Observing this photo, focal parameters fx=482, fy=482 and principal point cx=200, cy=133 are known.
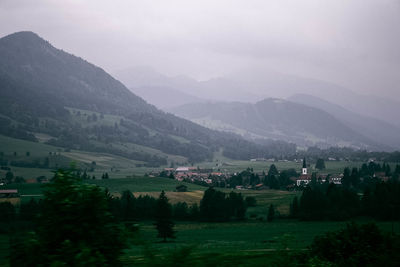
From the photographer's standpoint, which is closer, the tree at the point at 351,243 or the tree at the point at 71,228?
the tree at the point at 71,228

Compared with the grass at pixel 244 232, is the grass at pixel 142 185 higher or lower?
higher

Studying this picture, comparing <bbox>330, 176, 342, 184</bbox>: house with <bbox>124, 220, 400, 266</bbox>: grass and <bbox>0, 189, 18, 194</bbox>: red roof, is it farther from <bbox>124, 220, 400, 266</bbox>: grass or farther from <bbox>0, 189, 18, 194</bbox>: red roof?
<bbox>0, 189, 18, 194</bbox>: red roof

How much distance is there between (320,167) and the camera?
176m

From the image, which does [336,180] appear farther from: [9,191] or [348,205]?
[9,191]

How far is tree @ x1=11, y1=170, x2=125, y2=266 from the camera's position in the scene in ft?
38.3

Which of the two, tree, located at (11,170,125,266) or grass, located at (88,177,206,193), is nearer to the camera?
tree, located at (11,170,125,266)

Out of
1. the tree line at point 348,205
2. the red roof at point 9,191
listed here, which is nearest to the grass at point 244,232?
the tree line at point 348,205

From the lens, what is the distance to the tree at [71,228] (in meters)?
11.7

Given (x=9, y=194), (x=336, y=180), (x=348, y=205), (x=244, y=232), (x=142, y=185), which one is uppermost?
(x=336, y=180)

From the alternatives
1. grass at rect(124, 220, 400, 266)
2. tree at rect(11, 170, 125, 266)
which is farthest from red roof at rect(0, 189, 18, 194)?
tree at rect(11, 170, 125, 266)

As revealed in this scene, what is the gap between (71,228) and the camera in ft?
39.3

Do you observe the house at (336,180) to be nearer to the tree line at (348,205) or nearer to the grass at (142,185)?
the grass at (142,185)

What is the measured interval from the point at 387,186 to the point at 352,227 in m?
54.3


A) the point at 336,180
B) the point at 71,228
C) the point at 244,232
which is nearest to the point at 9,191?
the point at 244,232
